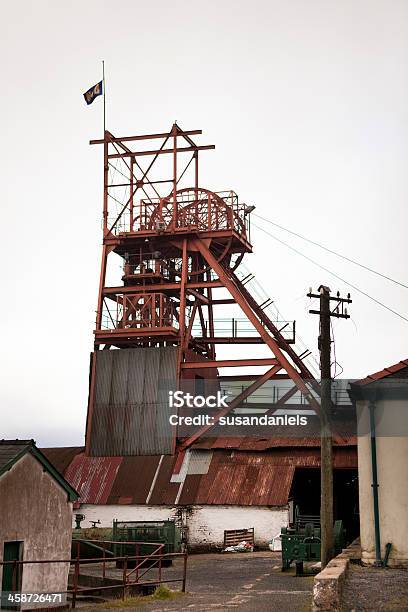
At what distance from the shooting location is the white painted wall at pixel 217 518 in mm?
34062

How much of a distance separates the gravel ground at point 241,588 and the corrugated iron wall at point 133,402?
9.80m

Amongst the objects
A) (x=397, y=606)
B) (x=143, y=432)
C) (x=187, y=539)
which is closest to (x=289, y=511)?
(x=187, y=539)

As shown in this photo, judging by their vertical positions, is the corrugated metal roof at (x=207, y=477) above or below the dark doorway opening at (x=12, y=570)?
above

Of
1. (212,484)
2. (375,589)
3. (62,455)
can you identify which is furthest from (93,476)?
(375,589)

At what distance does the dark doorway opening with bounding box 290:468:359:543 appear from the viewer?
127 feet

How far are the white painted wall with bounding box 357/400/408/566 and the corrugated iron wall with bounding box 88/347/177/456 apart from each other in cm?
1935

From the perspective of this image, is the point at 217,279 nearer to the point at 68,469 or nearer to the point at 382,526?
the point at 68,469

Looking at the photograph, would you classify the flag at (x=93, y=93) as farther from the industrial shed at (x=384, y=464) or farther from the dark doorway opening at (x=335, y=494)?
the industrial shed at (x=384, y=464)

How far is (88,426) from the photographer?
40.6 m

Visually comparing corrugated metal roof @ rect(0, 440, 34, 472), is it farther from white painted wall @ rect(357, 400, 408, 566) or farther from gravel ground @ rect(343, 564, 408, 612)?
white painted wall @ rect(357, 400, 408, 566)

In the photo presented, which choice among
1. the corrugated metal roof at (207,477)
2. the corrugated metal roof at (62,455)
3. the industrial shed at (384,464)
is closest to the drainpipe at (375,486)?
the industrial shed at (384,464)

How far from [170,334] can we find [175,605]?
2297 centimetres

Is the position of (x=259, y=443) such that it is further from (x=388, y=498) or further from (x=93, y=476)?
(x=388, y=498)

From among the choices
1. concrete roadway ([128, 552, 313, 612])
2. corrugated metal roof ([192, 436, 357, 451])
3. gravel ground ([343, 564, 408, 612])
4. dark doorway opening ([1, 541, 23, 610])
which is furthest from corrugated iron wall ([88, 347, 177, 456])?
gravel ground ([343, 564, 408, 612])
